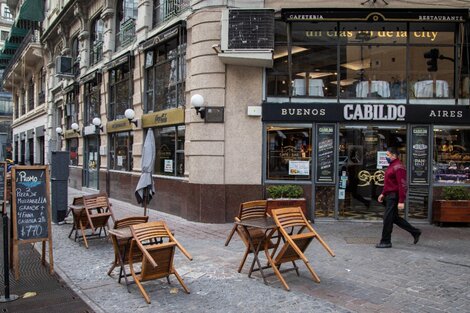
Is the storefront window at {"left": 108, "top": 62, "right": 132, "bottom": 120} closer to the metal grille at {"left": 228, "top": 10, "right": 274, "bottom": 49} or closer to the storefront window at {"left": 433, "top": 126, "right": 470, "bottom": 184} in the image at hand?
the metal grille at {"left": 228, "top": 10, "right": 274, "bottom": 49}

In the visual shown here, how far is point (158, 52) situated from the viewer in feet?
44.7

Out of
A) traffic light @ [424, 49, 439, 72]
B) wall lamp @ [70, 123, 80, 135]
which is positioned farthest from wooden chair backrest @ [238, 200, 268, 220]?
wall lamp @ [70, 123, 80, 135]

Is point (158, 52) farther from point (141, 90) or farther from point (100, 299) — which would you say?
point (100, 299)

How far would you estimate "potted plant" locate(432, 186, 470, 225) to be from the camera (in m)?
10.1

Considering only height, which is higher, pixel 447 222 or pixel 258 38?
pixel 258 38

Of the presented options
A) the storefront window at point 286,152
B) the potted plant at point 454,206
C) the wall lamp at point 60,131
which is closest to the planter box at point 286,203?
the storefront window at point 286,152

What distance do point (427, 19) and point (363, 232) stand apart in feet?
16.9

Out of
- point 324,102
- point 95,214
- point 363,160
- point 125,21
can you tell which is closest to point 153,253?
point 95,214

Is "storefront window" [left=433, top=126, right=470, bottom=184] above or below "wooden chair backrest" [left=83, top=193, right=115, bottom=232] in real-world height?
above

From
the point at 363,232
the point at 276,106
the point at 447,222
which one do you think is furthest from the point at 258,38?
the point at 447,222

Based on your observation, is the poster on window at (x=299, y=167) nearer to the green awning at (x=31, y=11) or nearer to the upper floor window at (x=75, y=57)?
the upper floor window at (x=75, y=57)

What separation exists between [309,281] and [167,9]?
9832 millimetres

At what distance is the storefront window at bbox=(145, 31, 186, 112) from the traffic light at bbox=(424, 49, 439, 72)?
6.14 metres

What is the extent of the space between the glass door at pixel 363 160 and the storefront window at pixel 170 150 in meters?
4.24
